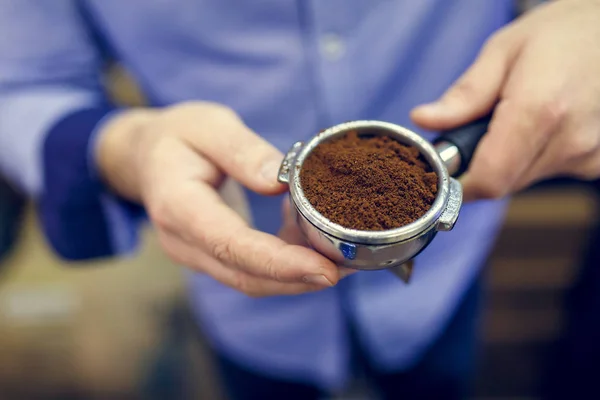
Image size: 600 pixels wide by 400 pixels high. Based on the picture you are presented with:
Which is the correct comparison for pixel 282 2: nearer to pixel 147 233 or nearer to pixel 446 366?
pixel 446 366

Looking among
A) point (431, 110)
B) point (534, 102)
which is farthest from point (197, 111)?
point (534, 102)

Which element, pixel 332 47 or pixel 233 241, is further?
pixel 332 47

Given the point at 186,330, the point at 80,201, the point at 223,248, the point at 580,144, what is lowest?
the point at 186,330

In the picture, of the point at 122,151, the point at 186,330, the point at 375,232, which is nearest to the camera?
the point at 375,232

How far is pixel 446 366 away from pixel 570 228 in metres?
0.80

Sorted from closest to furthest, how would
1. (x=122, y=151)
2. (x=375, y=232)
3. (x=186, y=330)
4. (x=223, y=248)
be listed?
(x=375, y=232) → (x=223, y=248) → (x=122, y=151) → (x=186, y=330)

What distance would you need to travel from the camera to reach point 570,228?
168 cm

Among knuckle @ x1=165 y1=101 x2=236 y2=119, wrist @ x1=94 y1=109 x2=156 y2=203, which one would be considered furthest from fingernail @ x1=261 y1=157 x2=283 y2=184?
wrist @ x1=94 y1=109 x2=156 y2=203

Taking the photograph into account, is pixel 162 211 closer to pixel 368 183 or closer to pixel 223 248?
pixel 223 248

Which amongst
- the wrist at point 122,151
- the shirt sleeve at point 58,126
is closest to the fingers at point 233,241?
the wrist at point 122,151

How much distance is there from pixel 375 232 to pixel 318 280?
0.29ft

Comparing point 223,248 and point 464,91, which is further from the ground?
point 464,91

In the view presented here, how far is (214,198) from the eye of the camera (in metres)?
0.61

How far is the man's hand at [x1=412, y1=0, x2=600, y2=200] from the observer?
59 cm
